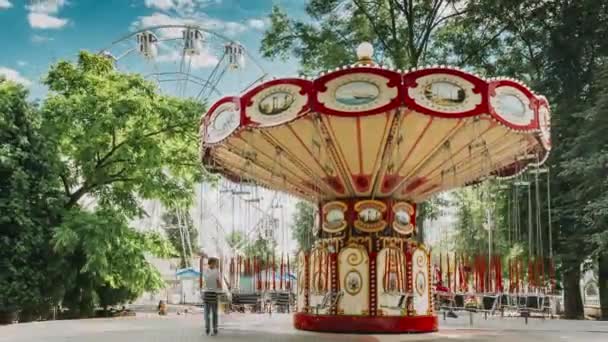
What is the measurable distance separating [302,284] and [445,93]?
210 inches

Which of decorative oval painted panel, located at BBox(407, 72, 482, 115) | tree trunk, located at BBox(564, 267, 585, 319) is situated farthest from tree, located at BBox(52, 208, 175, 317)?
tree trunk, located at BBox(564, 267, 585, 319)

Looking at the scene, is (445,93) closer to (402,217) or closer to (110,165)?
(402,217)

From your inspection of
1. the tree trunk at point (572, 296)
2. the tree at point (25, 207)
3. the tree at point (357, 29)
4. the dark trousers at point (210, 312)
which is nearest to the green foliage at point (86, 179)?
the tree at point (25, 207)

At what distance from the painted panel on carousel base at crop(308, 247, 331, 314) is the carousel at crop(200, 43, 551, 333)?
2 cm

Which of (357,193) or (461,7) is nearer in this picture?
(357,193)

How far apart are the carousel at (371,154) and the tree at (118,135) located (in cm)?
713

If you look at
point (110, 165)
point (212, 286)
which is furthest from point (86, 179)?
point (212, 286)

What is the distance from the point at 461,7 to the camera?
83.6 feet

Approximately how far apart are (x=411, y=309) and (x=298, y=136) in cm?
395

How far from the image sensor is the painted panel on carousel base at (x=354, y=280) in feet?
Result: 39.3

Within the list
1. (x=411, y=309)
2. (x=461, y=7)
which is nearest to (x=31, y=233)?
(x=411, y=309)

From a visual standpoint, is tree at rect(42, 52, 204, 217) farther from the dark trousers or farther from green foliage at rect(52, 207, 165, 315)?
the dark trousers

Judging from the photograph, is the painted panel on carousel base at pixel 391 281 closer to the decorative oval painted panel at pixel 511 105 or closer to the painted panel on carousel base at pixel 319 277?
the painted panel on carousel base at pixel 319 277

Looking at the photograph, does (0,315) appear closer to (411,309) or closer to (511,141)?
(411,309)
